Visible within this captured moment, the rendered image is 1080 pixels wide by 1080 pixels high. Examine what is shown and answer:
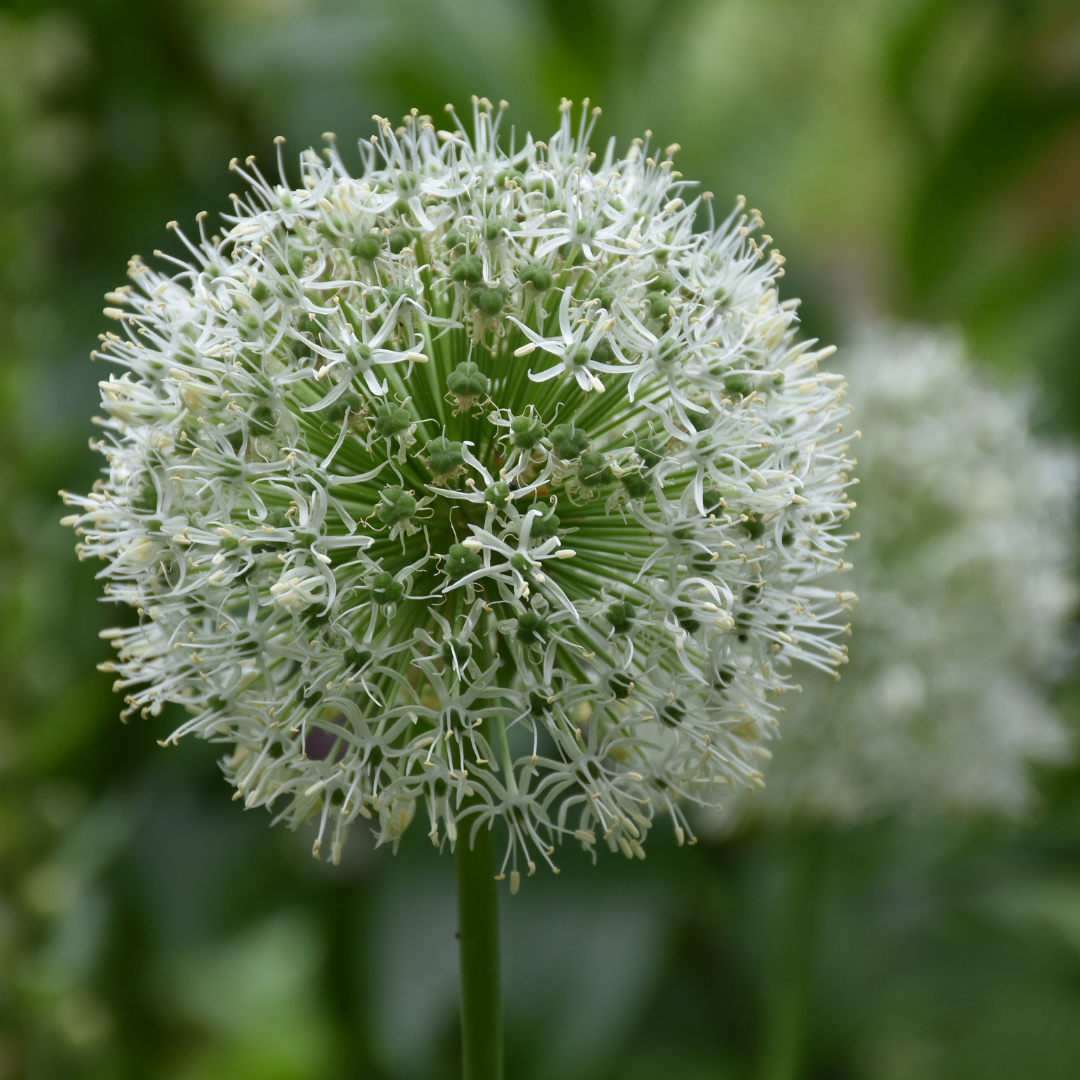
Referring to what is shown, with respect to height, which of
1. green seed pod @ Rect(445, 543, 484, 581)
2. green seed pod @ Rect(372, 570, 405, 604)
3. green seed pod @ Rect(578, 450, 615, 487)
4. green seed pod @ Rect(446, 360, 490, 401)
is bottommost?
green seed pod @ Rect(372, 570, 405, 604)

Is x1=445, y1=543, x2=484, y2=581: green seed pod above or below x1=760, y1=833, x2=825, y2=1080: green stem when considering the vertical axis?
above

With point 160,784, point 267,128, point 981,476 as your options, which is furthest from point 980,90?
point 160,784

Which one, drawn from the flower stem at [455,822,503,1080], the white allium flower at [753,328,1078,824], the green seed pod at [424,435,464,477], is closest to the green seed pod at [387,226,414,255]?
the green seed pod at [424,435,464,477]

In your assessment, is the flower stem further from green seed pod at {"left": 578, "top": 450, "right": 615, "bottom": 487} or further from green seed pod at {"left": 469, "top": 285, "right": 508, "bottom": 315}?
green seed pod at {"left": 469, "top": 285, "right": 508, "bottom": 315}

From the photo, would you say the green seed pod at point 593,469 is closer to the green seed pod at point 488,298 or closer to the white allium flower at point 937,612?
the green seed pod at point 488,298

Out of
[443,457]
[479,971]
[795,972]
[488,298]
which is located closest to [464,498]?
[443,457]

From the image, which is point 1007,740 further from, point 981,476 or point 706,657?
point 706,657
